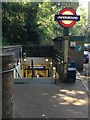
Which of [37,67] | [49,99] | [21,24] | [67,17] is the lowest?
[49,99]

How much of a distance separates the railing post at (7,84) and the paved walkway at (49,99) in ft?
8.27

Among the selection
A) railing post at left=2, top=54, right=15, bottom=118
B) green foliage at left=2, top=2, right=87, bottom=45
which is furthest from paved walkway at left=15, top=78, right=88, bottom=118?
green foliage at left=2, top=2, right=87, bottom=45

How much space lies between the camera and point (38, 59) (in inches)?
1297

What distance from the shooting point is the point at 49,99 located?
12.7m

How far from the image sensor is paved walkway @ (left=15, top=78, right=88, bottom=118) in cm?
1063

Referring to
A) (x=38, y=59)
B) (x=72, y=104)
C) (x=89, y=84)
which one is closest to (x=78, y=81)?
(x=89, y=84)

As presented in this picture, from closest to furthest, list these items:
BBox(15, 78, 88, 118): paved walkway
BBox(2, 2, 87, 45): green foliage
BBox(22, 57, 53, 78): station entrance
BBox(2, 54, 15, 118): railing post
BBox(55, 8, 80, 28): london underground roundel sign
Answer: BBox(2, 54, 15, 118): railing post → BBox(15, 78, 88, 118): paved walkway → BBox(55, 8, 80, 28): london underground roundel sign → BBox(22, 57, 53, 78): station entrance → BBox(2, 2, 87, 45): green foliage

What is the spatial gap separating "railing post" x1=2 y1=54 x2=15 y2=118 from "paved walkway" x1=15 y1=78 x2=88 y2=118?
2.52 meters

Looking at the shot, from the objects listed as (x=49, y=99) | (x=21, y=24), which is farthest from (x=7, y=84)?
(x=21, y=24)

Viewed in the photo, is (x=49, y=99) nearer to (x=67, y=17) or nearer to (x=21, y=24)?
(x=67, y=17)

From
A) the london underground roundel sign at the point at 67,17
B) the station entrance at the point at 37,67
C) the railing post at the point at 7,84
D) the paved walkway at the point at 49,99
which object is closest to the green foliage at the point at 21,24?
the station entrance at the point at 37,67

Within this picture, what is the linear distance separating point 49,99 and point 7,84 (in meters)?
5.56

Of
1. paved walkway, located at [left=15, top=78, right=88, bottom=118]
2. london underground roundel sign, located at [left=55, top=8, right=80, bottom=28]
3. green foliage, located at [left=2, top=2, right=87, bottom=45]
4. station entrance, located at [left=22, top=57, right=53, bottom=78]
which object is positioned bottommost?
paved walkway, located at [left=15, top=78, right=88, bottom=118]

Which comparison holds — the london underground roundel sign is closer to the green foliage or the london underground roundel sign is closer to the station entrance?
the station entrance
